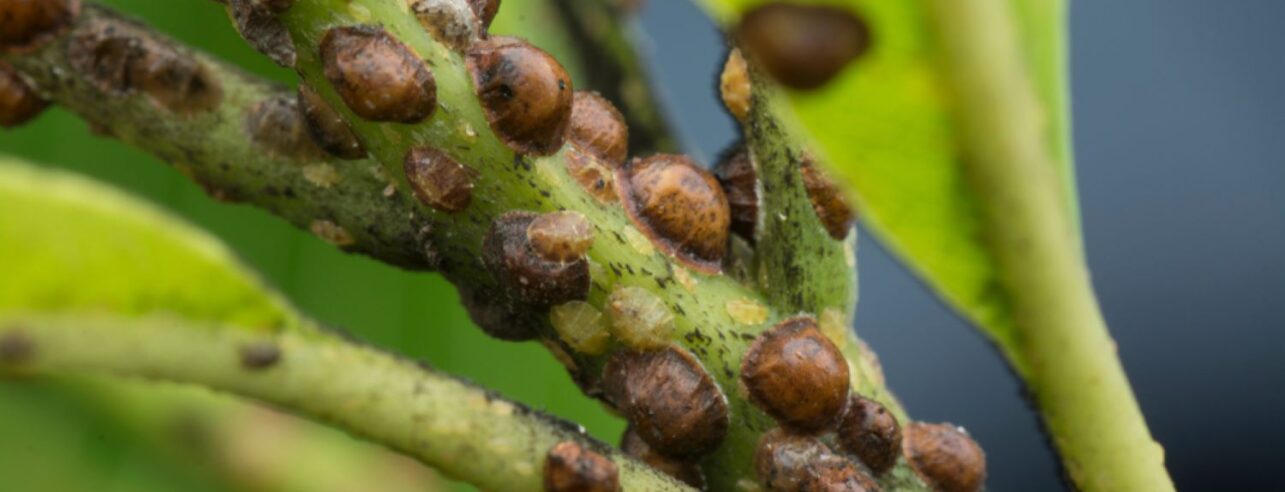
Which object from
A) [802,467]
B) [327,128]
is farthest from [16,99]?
[802,467]

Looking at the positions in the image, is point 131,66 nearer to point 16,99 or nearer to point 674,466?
point 16,99

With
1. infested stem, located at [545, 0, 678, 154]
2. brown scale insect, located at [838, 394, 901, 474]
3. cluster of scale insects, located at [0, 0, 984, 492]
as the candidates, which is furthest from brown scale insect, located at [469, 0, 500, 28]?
infested stem, located at [545, 0, 678, 154]

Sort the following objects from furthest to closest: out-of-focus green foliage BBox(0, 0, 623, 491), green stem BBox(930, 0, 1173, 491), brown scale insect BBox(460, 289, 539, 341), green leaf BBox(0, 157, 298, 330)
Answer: out-of-focus green foliage BBox(0, 0, 623, 491), brown scale insect BBox(460, 289, 539, 341), green leaf BBox(0, 157, 298, 330), green stem BBox(930, 0, 1173, 491)

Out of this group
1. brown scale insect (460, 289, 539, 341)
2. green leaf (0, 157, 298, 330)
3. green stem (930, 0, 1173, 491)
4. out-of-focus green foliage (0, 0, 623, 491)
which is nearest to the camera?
green stem (930, 0, 1173, 491)

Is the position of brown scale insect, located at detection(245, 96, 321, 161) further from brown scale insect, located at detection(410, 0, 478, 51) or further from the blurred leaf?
the blurred leaf

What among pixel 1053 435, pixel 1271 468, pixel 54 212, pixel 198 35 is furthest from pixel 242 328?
pixel 1271 468

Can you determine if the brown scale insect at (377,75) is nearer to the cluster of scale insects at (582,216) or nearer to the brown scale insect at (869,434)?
the cluster of scale insects at (582,216)
